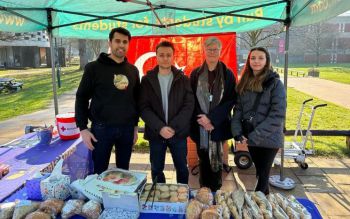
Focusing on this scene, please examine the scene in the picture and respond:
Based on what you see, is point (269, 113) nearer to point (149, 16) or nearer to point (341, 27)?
point (149, 16)

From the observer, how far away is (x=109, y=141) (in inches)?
112

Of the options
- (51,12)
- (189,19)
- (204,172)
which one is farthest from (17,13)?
(204,172)

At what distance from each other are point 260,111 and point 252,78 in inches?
12.8

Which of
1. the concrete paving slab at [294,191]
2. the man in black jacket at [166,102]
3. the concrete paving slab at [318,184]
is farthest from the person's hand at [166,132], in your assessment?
the concrete paving slab at [318,184]

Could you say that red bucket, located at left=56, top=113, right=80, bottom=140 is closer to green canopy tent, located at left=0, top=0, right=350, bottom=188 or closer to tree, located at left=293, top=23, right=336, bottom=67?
green canopy tent, located at left=0, top=0, right=350, bottom=188

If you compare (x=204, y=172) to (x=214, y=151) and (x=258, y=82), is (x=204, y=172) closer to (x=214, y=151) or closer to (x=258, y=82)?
(x=214, y=151)

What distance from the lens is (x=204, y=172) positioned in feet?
10.8

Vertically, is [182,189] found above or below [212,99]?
below

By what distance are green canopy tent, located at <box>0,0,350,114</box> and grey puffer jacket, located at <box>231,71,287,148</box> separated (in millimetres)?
1087

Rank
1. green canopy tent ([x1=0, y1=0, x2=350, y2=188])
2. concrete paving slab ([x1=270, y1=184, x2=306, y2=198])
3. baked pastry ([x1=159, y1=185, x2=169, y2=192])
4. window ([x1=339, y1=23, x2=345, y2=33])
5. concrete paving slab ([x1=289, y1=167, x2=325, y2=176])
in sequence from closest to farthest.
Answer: baked pastry ([x1=159, y1=185, x2=169, y2=192]), green canopy tent ([x1=0, y1=0, x2=350, y2=188]), concrete paving slab ([x1=270, y1=184, x2=306, y2=198]), concrete paving slab ([x1=289, y1=167, x2=325, y2=176]), window ([x1=339, y1=23, x2=345, y2=33])

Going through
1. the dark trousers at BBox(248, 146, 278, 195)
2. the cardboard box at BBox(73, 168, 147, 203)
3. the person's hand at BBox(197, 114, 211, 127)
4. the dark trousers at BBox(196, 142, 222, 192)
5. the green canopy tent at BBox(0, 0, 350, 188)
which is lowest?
the dark trousers at BBox(196, 142, 222, 192)

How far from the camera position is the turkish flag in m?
4.76

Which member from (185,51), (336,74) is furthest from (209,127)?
(336,74)

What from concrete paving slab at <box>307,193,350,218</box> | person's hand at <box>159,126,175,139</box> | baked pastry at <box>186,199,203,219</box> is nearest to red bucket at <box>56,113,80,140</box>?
person's hand at <box>159,126,175,139</box>
